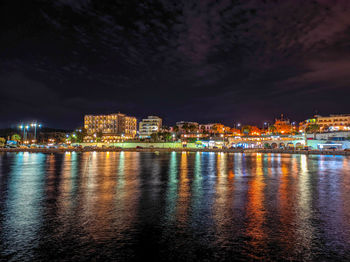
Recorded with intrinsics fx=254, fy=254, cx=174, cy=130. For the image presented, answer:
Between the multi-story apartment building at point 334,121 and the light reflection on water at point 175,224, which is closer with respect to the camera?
the light reflection on water at point 175,224

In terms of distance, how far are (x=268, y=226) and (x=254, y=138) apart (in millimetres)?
115923

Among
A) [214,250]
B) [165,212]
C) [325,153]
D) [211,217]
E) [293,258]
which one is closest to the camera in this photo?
[293,258]

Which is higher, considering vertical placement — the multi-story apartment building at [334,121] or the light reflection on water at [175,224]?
the multi-story apartment building at [334,121]

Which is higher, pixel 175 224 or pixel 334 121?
pixel 334 121

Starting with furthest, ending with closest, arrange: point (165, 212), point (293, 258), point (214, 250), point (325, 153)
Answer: point (325, 153) < point (165, 212) < point (214, 250) < point (293, 258)

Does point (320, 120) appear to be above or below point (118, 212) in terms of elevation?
above

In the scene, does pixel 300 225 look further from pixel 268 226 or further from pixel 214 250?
pixel 214 250

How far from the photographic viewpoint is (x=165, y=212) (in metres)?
11.8

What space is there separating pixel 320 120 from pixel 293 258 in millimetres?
184469

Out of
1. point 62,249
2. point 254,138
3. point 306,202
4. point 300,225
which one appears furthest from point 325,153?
point 62,249

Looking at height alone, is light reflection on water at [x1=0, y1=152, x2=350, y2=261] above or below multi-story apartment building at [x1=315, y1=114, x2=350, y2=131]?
below

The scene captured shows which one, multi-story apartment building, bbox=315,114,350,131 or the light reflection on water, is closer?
the light reflection on water

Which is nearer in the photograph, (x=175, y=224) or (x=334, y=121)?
(x=175, y=224)

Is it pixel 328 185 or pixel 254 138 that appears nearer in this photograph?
pixel 328 185
